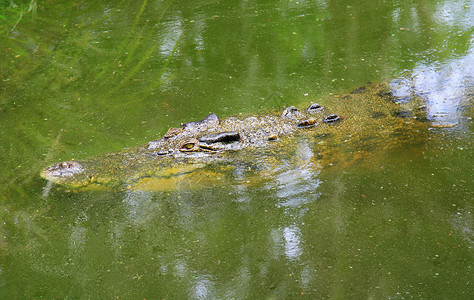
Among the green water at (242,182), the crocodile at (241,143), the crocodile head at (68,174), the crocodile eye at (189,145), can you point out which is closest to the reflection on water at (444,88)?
the green water at (242,182)

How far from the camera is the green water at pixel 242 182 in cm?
381

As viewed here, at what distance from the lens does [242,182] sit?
16.1 ft

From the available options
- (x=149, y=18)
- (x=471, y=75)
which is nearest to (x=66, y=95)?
(x=149, y=18)

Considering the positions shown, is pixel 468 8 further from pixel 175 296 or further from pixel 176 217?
pixel 175 296

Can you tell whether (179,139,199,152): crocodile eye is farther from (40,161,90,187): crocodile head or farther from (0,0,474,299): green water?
(40,161,90,187): crocodile head

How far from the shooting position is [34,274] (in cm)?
405

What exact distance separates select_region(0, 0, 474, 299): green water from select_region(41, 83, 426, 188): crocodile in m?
0.21

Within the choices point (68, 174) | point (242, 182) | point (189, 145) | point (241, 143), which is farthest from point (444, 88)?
point (68, 174)

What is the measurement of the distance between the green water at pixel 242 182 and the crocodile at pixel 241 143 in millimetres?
213

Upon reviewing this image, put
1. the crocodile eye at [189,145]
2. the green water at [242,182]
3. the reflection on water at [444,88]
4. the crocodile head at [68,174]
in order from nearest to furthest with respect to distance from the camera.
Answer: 1. the green water at [242,182]
2. the crocodile head at [68,174]
3. the crocodile eye at [189,145]
4. the reflection on water at [444,88]

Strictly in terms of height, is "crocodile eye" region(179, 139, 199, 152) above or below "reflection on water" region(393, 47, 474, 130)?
above

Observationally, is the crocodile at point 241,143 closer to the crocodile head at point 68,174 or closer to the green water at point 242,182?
the crocodile head at point 68,174

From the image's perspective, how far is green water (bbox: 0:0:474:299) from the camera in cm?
381

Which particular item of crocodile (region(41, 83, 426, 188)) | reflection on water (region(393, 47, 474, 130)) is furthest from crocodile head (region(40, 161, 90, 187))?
reflection on water (region(393, 47, 474, 130))
